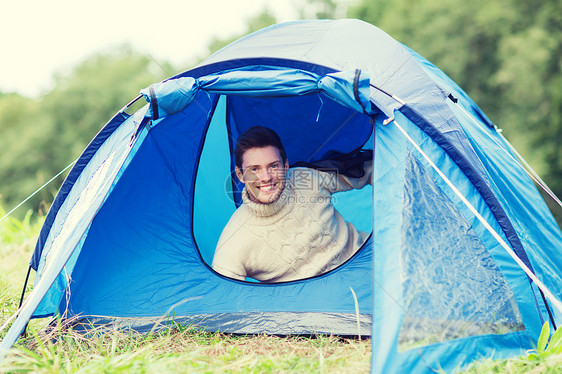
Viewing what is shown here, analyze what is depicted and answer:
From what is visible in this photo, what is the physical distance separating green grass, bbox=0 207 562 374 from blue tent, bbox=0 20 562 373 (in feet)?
0.28

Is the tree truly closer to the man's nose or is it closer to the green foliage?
the green foliage

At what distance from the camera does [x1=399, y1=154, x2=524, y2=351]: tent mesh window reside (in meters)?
1.99

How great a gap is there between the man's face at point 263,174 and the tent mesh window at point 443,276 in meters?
0.92

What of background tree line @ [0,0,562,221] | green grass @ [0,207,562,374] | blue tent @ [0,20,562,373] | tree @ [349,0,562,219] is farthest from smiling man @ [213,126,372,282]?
tree @ [349,0,562,219]

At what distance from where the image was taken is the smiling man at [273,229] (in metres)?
2.93

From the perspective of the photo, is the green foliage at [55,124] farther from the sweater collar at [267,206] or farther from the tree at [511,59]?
the sweater collar at [267,206]

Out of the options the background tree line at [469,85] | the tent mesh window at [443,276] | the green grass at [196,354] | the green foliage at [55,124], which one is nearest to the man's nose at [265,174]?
the green grass at [196,354]

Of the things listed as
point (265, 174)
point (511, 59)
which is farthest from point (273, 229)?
point (511, 59)

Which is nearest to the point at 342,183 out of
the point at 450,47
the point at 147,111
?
the point at 147,111

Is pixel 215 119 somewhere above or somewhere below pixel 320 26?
below

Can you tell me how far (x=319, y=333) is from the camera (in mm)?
2537

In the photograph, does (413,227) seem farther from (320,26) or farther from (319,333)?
(320,26)

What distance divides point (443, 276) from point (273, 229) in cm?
111

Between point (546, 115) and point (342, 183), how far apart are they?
9477mm
